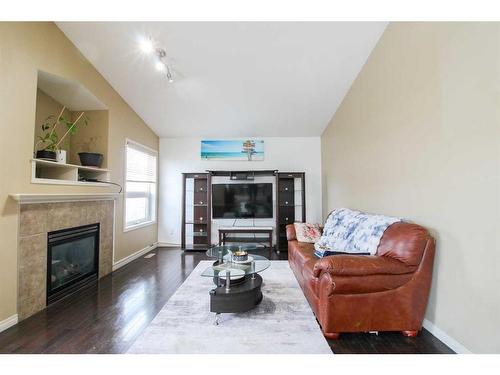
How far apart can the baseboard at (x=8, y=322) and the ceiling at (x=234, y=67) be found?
308cm

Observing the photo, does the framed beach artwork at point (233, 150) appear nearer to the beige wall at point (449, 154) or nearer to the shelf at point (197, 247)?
the shelf at point (197, 247)

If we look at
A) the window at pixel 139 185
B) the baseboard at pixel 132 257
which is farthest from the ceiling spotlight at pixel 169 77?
the baseboard at pixel 132 257

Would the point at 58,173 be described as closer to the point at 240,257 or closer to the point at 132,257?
the point at 132,257

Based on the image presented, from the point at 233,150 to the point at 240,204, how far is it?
4.14ft

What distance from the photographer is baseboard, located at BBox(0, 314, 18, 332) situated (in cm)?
191

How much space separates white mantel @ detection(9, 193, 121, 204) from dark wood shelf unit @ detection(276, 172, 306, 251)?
3.08 m

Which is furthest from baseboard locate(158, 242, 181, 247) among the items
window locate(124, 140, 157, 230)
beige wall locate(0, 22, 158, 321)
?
beige wall locate(0, 22, 158, 321)

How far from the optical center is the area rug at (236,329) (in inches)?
65.3

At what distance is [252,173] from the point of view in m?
4.79

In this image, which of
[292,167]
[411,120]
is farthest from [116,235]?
[411,120]

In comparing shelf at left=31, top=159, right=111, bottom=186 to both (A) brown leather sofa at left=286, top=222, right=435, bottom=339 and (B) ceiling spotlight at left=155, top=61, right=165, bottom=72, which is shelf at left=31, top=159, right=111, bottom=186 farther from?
(A) brown leather sofa at left=286, top=222, right=435, bottom=339

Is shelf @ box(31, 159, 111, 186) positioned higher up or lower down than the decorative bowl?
higher up

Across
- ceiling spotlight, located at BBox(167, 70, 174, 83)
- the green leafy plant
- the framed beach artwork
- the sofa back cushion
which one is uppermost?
ceiling spotlight, located at BBox(167, 70, 174, 83)
